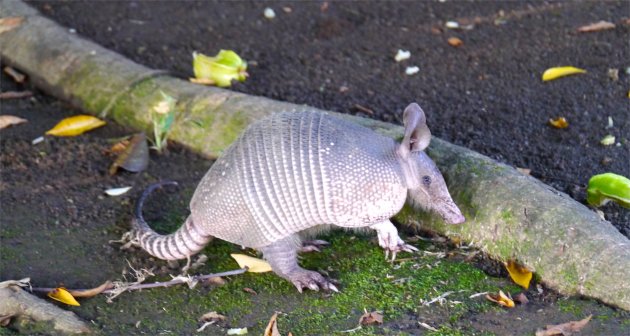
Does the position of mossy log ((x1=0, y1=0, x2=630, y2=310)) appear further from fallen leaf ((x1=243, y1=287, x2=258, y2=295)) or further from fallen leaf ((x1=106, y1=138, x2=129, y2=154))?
fallen leaf ((x1=243, y1=287, x2=258, y2=295))

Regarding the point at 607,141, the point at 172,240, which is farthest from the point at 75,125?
the point at 607,141

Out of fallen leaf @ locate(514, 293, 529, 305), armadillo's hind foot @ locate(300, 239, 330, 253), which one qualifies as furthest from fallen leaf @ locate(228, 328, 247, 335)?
fallen leaf @ locate(514, 293, 529, 305)

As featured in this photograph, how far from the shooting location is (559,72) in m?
6.64

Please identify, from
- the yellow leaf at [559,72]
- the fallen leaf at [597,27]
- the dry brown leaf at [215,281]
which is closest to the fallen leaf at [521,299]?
the dry brown leaf at [215,281]

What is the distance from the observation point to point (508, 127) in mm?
6113

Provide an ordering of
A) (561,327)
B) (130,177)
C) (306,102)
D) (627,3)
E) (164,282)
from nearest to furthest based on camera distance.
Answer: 1. (561,327)
2. (164,282)
3. (130,177)
4. (306,102)
5. (627,3)

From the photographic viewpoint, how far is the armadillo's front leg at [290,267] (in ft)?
15.9

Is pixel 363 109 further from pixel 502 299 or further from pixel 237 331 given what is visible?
pixel 237 331

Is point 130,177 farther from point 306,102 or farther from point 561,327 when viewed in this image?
point 561,327

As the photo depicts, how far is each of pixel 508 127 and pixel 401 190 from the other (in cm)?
165

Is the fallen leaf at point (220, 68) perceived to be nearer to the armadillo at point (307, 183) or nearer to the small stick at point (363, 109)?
the small stick at point (363, 109)

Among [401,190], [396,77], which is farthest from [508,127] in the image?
[401,190]

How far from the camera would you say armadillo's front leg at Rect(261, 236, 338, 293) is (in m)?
4.84

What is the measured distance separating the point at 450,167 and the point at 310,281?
1.09 m
